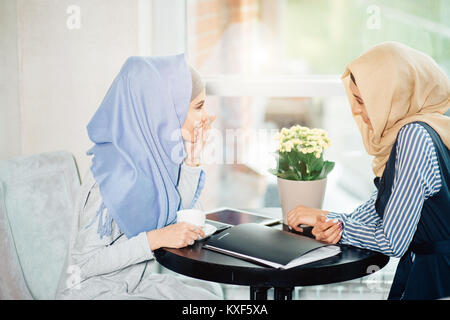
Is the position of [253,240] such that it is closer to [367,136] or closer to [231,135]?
[367,136]

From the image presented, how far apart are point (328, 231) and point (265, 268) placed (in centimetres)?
29


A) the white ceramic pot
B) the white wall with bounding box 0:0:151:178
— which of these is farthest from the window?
the white ceramic pot

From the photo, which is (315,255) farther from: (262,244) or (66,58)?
(66,58)

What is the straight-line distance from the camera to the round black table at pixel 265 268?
113 centimetres

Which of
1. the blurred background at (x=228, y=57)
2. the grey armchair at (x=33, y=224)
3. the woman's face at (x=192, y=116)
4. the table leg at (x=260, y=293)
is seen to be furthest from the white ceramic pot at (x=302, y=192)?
Result: the grey armchair at (x=33, y=224)

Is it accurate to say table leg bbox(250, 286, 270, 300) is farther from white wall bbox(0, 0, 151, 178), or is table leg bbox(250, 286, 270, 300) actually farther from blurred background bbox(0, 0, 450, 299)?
white wall bbox(0, 0, 151, 178)

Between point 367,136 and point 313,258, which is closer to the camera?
point 313,258

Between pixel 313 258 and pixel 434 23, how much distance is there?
1393mm

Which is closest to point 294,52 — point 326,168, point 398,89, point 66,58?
point 326,168

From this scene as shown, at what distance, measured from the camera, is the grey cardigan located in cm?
128

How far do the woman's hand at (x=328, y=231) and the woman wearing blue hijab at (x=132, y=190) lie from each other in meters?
0.34

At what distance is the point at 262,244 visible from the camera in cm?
126
